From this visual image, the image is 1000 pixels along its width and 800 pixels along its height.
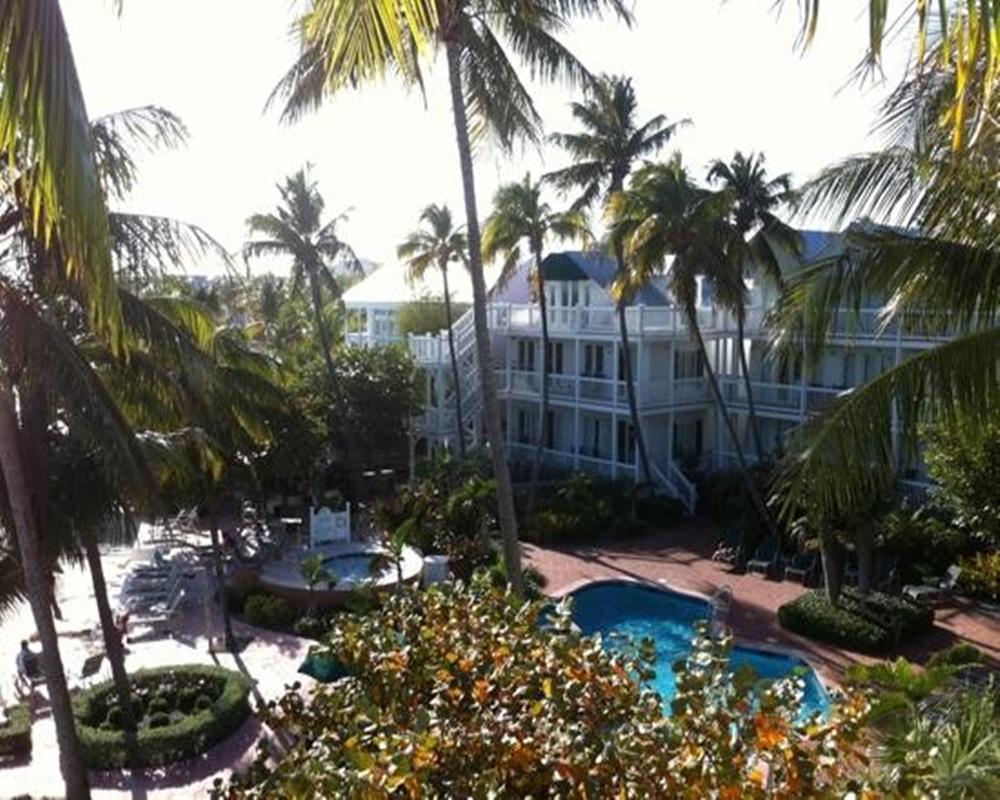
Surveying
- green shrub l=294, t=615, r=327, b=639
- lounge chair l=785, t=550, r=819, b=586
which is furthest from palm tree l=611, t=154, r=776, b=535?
green shrub l=294, t=615, r=327, b=639

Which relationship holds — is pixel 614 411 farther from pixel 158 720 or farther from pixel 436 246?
pixel 158 720

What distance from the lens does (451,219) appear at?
29.3 metres

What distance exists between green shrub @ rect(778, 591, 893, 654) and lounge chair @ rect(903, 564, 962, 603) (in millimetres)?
1885

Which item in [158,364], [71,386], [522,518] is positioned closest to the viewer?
[71,386]

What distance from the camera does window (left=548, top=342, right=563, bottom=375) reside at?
32.1 m

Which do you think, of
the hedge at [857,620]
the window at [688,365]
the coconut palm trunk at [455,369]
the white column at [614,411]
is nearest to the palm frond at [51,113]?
the hedge at [857,620]

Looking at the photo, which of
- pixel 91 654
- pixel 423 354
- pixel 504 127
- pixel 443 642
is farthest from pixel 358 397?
pixel 443 642

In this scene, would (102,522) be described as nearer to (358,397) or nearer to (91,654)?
(91,654)

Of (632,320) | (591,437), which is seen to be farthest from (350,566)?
(591,437)

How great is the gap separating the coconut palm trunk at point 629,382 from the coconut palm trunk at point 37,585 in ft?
55.8

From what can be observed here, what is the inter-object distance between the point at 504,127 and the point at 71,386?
6.72 metres

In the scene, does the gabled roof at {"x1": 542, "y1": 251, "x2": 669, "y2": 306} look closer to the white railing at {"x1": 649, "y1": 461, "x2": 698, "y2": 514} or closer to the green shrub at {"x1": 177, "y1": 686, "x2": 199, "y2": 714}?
the white railing at {"x1": 649, "y1": 461, "x2": 698, "y2": 514}

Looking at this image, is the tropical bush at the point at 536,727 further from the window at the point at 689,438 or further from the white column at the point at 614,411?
the window at the point at 689,438

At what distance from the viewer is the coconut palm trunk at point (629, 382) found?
25.0m
